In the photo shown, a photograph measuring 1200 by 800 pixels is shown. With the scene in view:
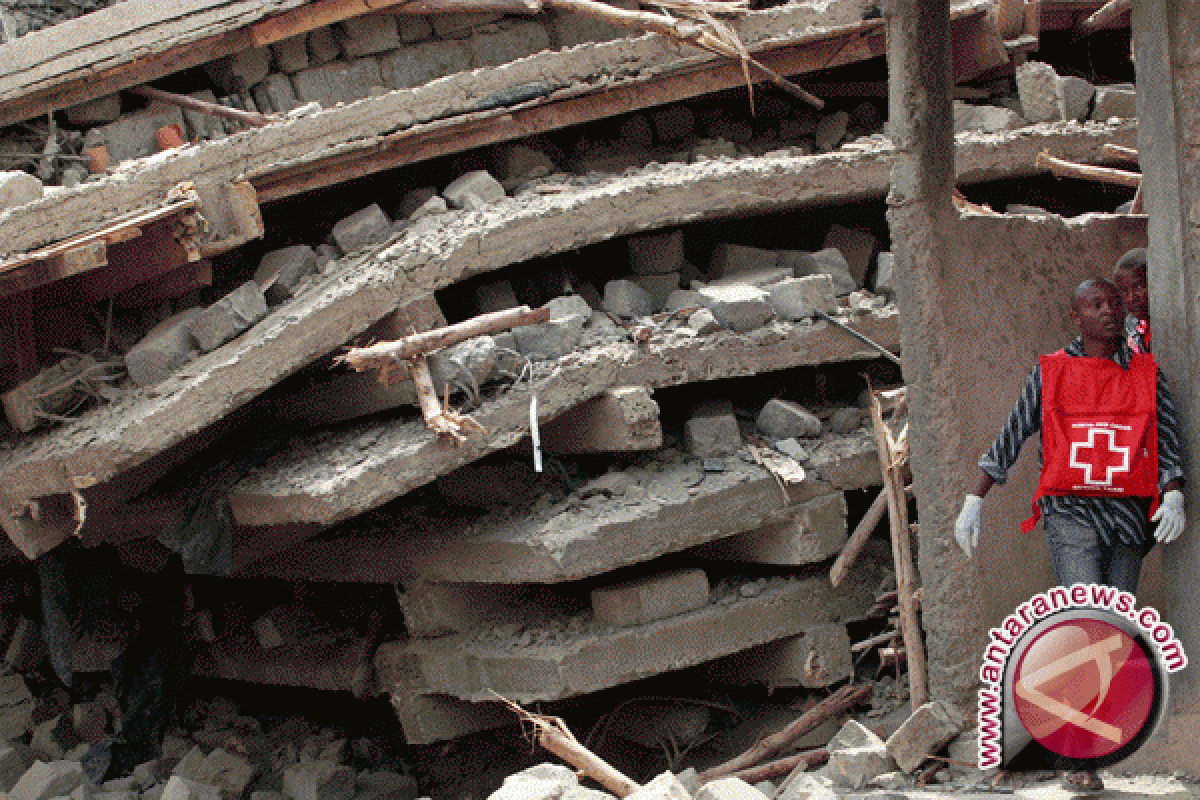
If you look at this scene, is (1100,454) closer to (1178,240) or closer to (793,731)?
(1178,240)

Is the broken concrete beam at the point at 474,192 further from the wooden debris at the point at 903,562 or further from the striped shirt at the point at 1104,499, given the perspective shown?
the striped shirt at the point at 1104,499

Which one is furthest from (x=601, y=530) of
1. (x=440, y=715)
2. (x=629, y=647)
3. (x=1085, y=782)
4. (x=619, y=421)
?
(x=1085, y=782)

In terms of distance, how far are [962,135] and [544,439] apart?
2776mm

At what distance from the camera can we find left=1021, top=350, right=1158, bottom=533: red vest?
12.5ft

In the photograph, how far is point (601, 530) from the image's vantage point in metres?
5.88

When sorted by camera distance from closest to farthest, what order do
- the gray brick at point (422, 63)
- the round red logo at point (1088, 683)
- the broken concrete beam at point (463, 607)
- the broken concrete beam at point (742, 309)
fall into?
the round red logo at point (1088, 683), the broken concrete beam at point (742, 309), the broken concrete beam at point (463, 607), the gray brick at point (422, 63)

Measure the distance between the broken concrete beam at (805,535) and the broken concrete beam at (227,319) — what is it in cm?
250

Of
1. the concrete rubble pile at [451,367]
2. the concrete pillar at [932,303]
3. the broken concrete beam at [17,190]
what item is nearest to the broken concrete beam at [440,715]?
the concrete rubble pile at [451,367]

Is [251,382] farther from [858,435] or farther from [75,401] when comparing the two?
[858,435]

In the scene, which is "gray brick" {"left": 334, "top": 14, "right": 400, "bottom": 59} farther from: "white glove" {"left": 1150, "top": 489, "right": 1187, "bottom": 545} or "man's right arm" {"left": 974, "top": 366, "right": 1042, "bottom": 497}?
"white glove" {"left": 1150, "top": 489, "right": 1187, "bottom": 545}

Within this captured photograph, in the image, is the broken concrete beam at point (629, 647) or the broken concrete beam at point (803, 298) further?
the broken concrete beam at point (803, 298)

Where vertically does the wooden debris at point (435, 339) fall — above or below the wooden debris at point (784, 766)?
above

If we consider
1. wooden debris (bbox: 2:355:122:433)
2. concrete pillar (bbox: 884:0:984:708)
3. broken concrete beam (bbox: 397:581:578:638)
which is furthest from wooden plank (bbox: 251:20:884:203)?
concrete pillar (bbox: 884:0:984:708)

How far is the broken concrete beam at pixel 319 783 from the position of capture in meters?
6.88
